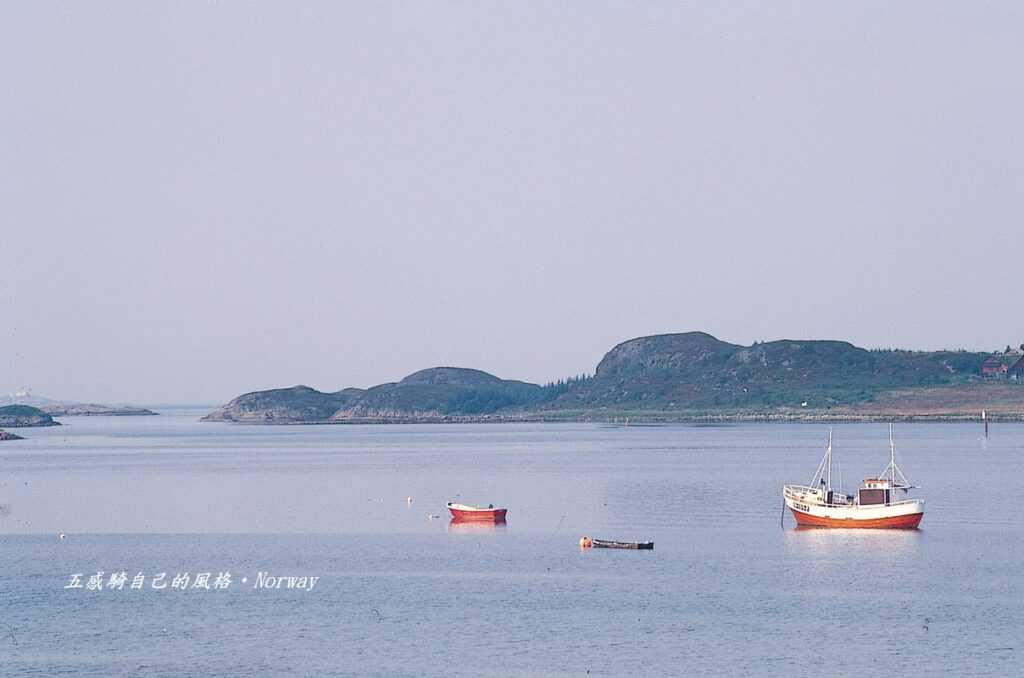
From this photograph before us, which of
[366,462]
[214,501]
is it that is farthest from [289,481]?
[366,462]

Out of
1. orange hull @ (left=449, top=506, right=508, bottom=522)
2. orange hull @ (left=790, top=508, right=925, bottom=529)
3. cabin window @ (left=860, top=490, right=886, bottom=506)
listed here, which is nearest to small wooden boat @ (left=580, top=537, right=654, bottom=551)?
orange hull @ (left=790, top=508, right=925, bottom=529)

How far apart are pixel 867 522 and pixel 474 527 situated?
72.9 ft

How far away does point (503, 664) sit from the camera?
4153cm

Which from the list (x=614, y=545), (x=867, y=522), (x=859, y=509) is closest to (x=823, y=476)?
(x=867, y=522)

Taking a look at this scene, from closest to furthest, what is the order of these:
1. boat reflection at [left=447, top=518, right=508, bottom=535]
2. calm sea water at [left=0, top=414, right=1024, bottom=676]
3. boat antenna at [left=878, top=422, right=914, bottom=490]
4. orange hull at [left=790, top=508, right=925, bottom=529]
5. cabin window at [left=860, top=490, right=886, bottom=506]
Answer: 1. calm sea water at [left=0, top=414, right=1024, bottom=676]
2. orange hull at [left=790, top=508, right=925, bottom=529]
3. cabin window at [left=860, top=490, right=886, bottom=506]
4. boat reflection at [left=447, top=518, right=508, bottom=535]
5. boat antenna at [left=878, top=422, right=914, bottom=490]

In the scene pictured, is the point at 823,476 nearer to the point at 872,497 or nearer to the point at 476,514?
the point at 872,497

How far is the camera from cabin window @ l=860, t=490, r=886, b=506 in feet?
255

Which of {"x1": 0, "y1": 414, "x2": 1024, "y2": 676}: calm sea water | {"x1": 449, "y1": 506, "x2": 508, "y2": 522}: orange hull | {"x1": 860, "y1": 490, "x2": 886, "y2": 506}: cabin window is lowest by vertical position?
{"x1": 0, "y1": 414, "x2": 1024, "y2": 676}: calm sea water

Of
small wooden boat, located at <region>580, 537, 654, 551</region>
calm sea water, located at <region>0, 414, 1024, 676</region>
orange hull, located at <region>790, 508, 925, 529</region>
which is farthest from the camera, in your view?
orange hull, located at <region>790, 508, 925, 529</region>

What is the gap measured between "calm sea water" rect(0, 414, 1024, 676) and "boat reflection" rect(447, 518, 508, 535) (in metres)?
0.51

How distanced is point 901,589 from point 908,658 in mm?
Result: 13185

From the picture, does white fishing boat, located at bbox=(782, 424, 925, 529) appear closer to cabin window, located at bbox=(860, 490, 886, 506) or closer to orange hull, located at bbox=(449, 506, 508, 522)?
cabin window, located at bbox=(860, 490, 886, 506)

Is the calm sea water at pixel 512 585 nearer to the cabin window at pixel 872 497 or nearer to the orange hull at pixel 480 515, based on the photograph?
the orange hull at pixel 480 515

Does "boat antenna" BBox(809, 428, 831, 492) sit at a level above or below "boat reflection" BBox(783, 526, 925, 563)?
above
